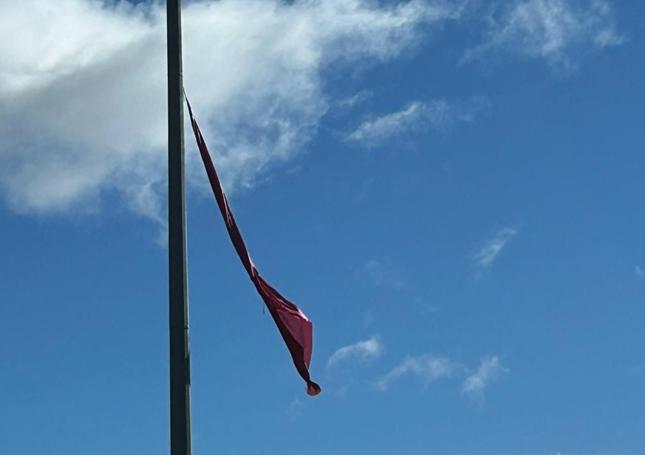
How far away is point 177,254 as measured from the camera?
13484mm

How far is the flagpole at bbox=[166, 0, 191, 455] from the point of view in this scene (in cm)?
1257

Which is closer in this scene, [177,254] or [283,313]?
[177,254]

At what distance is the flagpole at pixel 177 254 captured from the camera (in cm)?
1257

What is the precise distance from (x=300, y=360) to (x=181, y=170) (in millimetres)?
3434

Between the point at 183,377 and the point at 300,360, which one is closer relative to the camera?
the point at 183,377

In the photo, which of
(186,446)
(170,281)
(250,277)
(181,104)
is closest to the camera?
(186,446)

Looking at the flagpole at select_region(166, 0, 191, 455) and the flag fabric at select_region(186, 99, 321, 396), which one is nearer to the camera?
A: the flagpole at select_region(166, 0, 191, 455)

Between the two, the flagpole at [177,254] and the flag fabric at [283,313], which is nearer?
the flagpole at [177,254]

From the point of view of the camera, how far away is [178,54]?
49.2 feet

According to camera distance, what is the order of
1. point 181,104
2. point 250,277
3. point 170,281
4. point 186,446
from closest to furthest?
1. point 186,446
2. point 170,281
3. point 181,104
4. point 250,277

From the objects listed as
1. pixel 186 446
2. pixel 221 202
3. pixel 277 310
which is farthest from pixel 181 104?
pixel 186 446

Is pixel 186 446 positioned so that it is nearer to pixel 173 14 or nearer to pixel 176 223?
pixel 176 223

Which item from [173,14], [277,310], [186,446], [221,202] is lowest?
[186,446]

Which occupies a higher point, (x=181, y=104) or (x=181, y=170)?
(x=181, y=104)
